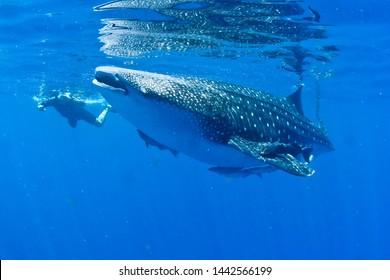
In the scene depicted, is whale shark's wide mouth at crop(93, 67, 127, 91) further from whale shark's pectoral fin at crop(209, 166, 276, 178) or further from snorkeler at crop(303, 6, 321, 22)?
snorkeler at crop(303, 6, 321, 22)

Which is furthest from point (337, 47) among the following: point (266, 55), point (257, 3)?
point (257, 3)

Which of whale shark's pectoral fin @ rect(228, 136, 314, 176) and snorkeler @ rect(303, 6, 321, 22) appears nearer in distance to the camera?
whale shark's pectoral fin @ rect(228, 136, 314, 176)

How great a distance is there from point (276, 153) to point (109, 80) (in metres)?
2.26

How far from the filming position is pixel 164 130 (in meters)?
4.89

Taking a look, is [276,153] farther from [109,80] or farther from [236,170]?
[109,80]

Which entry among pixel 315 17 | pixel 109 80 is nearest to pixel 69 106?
pixel 315 17

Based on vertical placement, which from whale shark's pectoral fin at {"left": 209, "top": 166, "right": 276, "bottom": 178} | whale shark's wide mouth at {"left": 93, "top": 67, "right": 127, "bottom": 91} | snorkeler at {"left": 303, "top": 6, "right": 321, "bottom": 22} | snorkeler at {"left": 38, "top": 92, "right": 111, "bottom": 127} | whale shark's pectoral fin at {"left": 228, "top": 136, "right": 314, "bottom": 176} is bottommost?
snorkeler at {"left": 38, "top": 92, "right": 111, "bottom": 127}

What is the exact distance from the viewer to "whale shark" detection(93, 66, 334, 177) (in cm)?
468

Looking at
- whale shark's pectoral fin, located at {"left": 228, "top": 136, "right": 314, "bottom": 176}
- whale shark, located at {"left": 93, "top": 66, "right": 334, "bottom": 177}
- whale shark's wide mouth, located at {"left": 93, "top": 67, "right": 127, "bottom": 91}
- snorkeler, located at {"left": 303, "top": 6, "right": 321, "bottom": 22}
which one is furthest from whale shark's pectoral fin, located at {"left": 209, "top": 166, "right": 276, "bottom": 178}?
snorkeler, located at {"left": 303, "top": 6, "right": 321, "bottom": 22}

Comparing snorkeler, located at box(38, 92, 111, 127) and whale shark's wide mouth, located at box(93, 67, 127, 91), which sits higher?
whale shark's wide mouth, located at box(93, 67, 127, 91)

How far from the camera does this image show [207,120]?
5.13m

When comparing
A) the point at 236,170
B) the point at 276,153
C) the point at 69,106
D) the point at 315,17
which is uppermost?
the point at 315,17

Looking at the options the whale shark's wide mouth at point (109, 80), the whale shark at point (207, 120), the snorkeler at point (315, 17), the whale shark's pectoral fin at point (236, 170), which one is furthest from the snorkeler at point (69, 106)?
the whale shark's wide mouth at point (109, 80)
